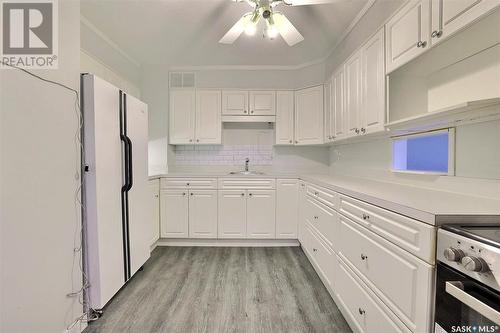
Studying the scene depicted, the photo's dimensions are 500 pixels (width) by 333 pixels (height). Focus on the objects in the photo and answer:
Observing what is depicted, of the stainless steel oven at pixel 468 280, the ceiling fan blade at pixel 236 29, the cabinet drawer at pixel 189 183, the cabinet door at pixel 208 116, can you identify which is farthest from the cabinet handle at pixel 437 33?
the cabinet door at pixel 208 116

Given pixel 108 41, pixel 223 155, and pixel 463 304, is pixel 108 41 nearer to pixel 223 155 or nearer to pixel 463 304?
pixel 223 155

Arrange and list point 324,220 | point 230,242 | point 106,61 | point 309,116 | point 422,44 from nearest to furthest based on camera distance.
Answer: point 422,44
point 324,220
point 106,61
point 230,242
point 309,116

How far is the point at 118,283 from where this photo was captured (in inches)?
75.4

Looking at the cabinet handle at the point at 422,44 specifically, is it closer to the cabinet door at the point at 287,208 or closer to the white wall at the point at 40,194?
the cabinet door at the point at 287,208

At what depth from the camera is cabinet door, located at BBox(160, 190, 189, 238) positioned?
3143 mm

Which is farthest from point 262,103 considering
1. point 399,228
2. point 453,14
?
point 399,228

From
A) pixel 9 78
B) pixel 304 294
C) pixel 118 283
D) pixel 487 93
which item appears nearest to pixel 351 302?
pixel 304 294

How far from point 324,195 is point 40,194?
6.43ft

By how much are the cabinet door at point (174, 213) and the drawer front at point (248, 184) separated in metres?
0.56

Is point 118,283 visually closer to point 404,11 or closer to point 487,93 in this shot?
point 487,93

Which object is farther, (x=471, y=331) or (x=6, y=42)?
(x=6, y=42)

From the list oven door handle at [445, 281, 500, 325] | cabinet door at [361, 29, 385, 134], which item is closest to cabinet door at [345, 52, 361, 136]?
cabinet door at [361, 29, 385, 134]

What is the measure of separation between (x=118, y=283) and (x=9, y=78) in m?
1.59

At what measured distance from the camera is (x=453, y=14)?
116cm
